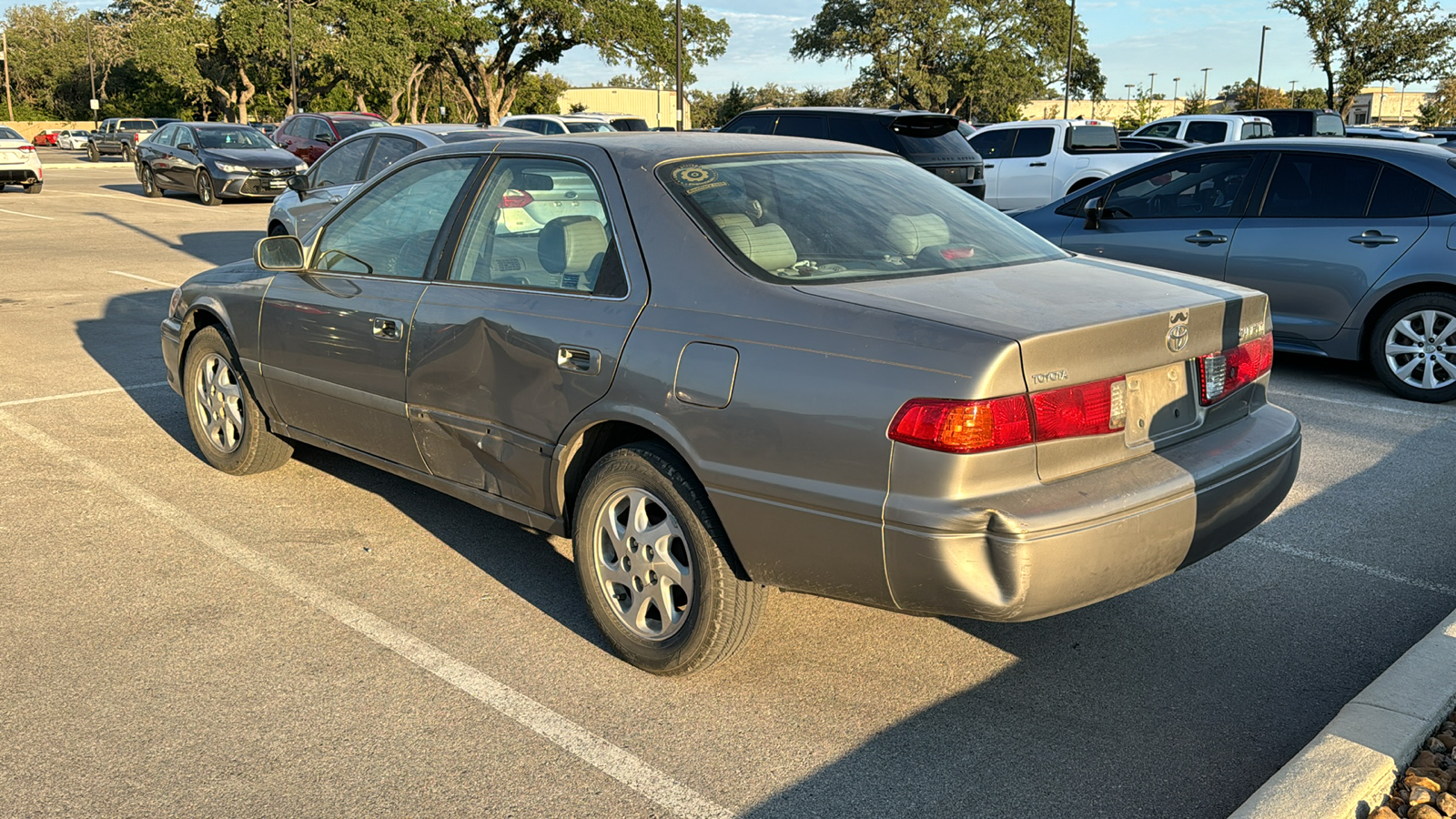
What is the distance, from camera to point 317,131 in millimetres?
24688

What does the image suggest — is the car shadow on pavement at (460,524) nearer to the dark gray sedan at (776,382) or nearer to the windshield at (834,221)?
the dark gray sedan at (776,382)

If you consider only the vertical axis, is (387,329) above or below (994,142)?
below

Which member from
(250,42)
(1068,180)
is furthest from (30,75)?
(1068,180)

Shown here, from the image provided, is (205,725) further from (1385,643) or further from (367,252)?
(1385,643)

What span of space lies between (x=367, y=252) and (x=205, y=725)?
6.90ft

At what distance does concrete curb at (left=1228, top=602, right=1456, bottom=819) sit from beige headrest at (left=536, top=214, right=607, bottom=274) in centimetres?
243

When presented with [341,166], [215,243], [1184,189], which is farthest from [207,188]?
[1184,189]

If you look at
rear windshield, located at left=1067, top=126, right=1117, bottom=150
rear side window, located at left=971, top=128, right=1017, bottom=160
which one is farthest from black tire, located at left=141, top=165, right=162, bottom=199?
rear windshield, located at left=1067, top=126, right=1117, bottom=150

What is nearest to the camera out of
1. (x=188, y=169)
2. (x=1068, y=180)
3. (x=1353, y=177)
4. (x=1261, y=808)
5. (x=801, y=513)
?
(x=1261, y=808)

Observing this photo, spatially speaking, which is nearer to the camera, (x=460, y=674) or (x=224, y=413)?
(x=460, y=674)

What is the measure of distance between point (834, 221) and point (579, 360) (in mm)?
942

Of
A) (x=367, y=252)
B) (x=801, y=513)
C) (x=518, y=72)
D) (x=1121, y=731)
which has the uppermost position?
(x=518, y=72)

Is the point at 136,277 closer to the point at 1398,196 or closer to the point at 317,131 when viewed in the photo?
the point at 1398,196

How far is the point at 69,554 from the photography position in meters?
4.69
